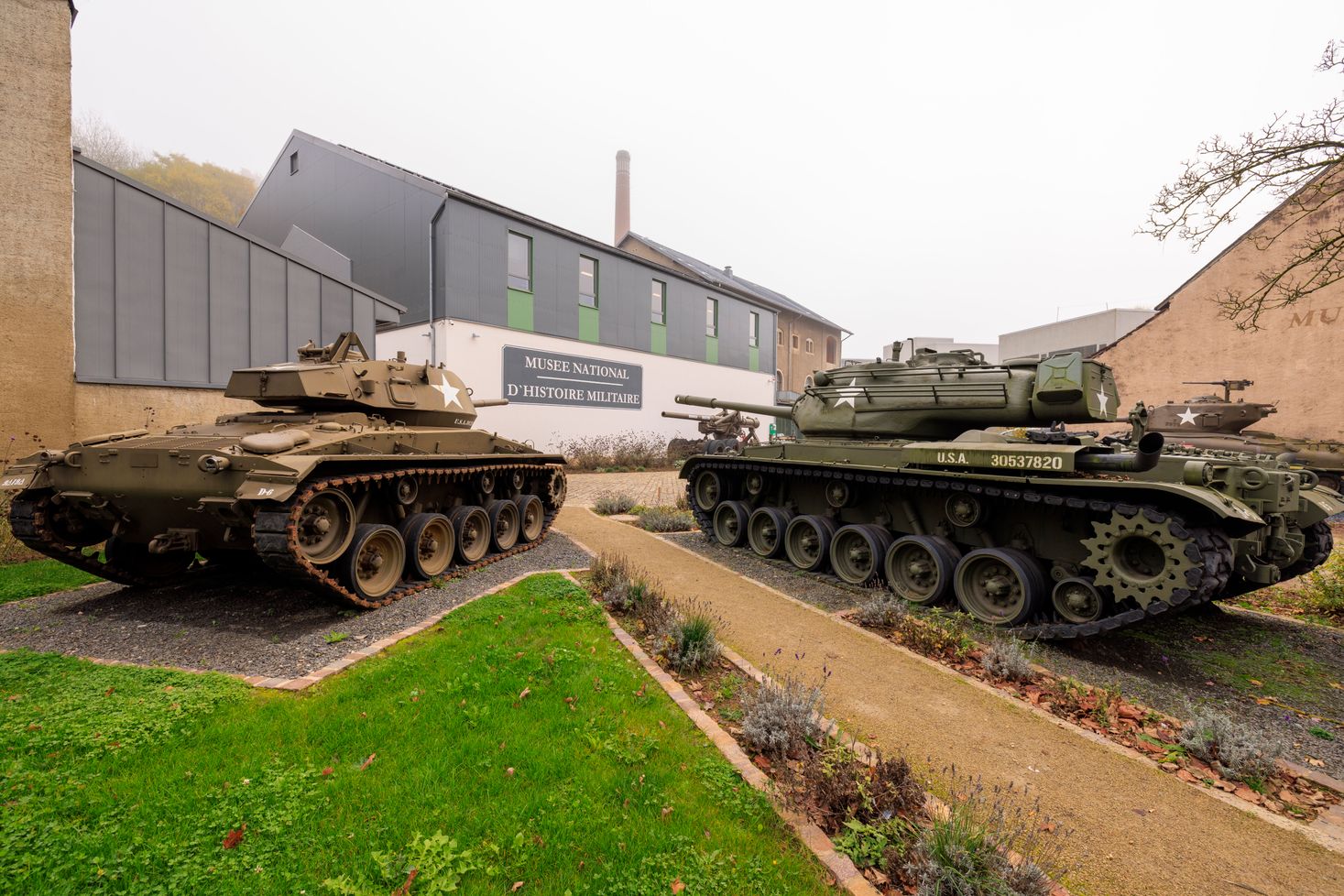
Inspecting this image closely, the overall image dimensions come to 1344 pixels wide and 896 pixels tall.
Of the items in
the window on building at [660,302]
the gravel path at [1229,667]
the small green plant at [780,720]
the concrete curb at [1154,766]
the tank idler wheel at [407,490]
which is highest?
the window on building at [660,302]

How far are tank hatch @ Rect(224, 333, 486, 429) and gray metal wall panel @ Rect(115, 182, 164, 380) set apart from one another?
12.5ft

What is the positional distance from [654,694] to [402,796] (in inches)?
69.7

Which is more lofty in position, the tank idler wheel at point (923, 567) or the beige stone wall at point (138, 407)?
the beige stone wall at point (138, 407)

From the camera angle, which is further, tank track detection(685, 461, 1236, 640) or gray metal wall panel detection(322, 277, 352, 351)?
gray metal wall panel detection(322, 277, 352, 351)

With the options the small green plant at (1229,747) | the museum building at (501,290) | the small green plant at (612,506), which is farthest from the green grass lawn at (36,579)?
the small green plant at (1229,747)

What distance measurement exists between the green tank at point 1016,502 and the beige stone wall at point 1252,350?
10.8 metres

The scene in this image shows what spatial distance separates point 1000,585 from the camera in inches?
248

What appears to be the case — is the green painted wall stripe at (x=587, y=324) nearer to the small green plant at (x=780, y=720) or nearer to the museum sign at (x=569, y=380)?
the museum sign at (x=569, y=380)

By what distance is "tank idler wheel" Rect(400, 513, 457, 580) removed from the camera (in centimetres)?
710

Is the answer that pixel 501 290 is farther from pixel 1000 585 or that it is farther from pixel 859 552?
pixel 1000 585

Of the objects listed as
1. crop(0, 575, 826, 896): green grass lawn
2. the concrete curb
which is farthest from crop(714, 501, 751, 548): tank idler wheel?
crop(0, 575, 826, 896): green grass lawn

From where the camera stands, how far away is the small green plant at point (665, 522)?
11797 mm

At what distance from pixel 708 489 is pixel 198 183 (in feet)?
123

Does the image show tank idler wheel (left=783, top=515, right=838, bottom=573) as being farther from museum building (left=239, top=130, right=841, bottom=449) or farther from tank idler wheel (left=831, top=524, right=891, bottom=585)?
museum building (left=239, top=130, right=841, bottom=449)
